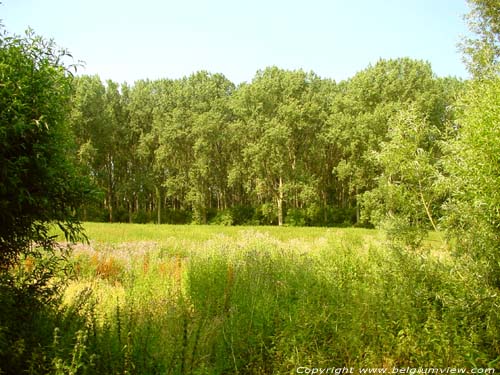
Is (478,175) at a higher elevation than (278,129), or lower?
lower

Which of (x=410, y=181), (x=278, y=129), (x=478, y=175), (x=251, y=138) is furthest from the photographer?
(x=251, y=138)

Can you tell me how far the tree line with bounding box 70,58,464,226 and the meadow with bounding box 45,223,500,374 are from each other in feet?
72.8

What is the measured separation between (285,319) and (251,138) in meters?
36.3

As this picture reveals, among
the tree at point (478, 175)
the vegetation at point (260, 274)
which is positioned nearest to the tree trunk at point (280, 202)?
the vegetation at point (260, 274)

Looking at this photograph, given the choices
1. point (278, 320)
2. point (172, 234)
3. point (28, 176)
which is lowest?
point (278, 320)

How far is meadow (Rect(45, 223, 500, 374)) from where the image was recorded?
4.33m

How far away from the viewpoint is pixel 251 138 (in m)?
40.9

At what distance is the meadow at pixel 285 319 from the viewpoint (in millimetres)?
4332

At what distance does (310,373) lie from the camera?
14.7ft

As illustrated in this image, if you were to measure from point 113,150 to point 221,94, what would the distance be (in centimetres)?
1524

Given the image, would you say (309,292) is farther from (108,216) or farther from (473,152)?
(108,216)

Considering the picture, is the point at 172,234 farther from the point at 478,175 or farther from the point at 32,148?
the point at 478,175

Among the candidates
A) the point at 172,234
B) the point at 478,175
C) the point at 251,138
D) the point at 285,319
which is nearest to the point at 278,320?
the point at 285,319

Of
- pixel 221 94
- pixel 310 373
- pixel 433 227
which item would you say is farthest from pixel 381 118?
pixel 310 373
